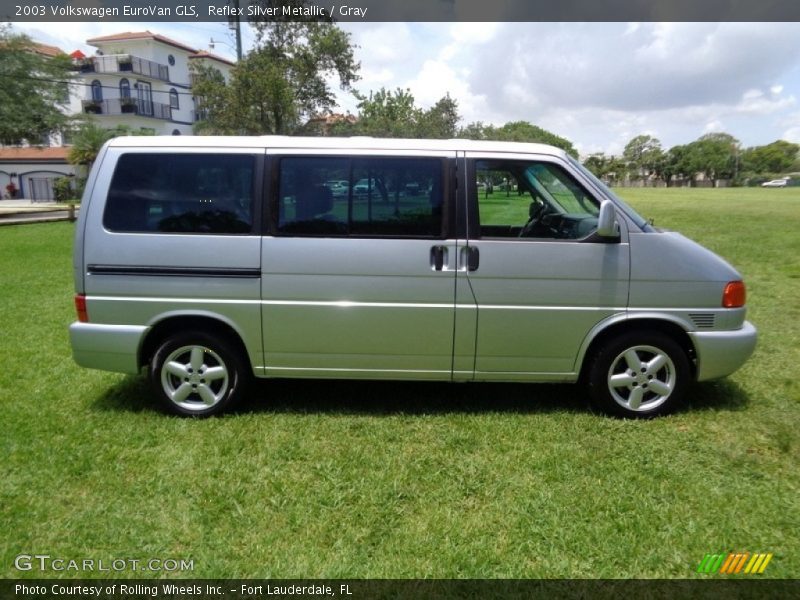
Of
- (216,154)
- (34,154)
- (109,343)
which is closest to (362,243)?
(216,154)

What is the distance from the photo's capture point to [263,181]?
4129mm

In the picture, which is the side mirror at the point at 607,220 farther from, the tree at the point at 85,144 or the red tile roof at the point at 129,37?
the red tile roof at the point at 129,37

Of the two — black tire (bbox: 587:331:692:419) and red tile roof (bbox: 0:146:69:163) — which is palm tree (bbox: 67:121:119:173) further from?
black tire (bbox: 587:331:692:419)

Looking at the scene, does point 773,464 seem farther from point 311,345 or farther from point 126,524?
point 126,524

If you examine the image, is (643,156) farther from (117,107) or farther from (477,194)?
(477,194)

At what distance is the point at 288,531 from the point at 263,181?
239 cm

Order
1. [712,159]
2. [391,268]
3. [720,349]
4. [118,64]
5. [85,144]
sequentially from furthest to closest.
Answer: [712,159] < [118,64] < [85,144] < [720,349] < [391,268]

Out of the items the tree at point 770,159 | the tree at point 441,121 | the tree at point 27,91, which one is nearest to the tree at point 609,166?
the tree at point 770,159

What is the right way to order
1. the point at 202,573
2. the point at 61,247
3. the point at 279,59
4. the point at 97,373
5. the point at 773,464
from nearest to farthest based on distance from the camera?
1. the point at 202,573
2. the point at 773,464
3. the point at 97,373
4. the point at 61,247
5. the point at 279,59

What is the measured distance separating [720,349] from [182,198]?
13.4 ft

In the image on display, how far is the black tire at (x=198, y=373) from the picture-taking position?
4.31m

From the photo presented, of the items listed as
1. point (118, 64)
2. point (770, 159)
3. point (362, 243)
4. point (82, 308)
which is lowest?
point (82, 308)

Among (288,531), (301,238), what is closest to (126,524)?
(288,531)

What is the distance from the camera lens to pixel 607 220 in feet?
12.9
